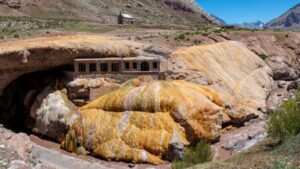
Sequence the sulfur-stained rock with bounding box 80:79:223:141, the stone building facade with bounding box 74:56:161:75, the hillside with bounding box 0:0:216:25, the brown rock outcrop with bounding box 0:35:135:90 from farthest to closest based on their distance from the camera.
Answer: the hillside with bounding box 0:0:216:25
the stone building facade with bounding box 74:56:161:75
the brown rock outcrop with bounding box 0:35:135:90
the sulfur-stained rock with bounding box 80:79:223:141

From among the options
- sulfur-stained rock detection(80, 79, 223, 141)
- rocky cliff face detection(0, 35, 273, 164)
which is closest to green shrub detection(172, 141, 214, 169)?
rocky cliff face detection(0, 35, 273, 164)

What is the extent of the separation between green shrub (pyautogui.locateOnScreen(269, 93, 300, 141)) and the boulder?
17915 mm

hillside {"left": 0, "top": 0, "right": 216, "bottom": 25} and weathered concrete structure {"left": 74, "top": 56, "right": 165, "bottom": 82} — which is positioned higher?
hillside {"left": 0, "top": 0, "right": 216, "bottom": 25}

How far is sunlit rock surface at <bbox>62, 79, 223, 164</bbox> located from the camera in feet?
110

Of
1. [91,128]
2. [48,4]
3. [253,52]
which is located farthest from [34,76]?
[48,4]

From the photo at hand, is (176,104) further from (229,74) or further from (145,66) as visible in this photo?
(229,74)

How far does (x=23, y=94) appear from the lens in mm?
43719

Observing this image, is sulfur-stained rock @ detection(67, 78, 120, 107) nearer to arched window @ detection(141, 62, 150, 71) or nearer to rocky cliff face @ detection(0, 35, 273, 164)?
rocky cliff face @ detection(0, 35, 273, 164)

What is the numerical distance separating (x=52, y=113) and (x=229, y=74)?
19.1 meters

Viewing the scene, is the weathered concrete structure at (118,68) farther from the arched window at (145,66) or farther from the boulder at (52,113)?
the boulder at (52,113)

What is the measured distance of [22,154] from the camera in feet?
102

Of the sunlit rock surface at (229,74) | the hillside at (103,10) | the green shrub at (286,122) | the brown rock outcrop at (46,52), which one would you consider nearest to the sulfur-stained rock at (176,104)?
the sunlit rock surface at (229,74)

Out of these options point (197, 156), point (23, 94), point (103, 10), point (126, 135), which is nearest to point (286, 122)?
point (197, 156)

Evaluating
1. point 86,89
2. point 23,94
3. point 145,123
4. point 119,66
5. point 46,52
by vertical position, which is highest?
point 46,52
